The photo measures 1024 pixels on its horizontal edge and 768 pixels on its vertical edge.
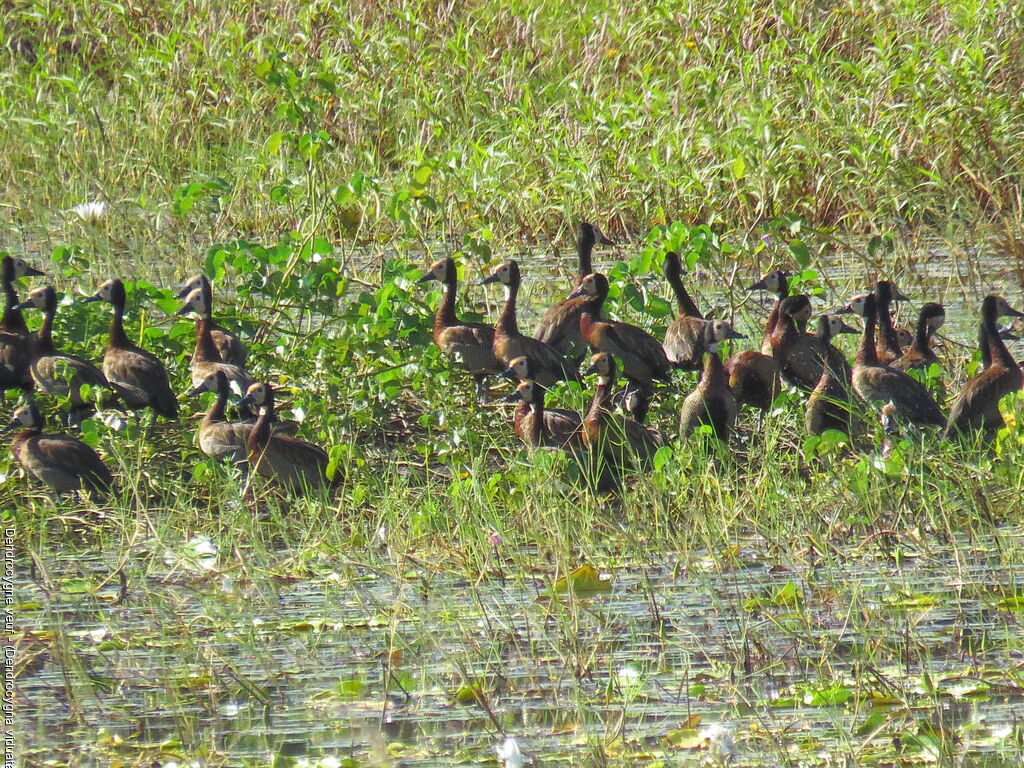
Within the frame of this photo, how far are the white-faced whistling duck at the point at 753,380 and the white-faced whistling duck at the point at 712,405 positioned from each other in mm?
156

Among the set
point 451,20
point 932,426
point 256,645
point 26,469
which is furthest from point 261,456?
point 451,20

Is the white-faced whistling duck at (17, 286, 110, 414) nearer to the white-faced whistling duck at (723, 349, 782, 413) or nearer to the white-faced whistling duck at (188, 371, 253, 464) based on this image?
the white-faced whistling duck at (188, 371, 253, 464)

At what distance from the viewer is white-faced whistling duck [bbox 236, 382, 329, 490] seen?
5.76 metres

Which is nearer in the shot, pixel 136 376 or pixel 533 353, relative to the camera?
pixel 136 376

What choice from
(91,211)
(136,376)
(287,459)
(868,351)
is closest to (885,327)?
(868,351)

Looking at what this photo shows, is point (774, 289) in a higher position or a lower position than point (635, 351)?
higher

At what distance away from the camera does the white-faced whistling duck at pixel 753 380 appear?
6.47 metres

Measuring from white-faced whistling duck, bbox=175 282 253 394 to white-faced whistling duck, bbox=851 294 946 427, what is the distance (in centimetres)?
239

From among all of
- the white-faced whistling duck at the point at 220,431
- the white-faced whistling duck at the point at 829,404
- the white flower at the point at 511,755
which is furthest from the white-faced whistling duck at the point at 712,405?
the white flower at the point at 511,755

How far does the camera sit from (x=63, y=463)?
5.71 metres

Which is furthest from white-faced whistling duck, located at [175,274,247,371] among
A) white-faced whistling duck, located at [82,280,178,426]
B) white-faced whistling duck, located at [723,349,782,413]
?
white-faced whistling duck, located at [723,349,782,413]

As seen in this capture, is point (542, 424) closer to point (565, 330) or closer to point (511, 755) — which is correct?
point (565, 330)

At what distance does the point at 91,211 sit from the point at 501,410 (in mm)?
3914

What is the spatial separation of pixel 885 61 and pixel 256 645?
637 cm
